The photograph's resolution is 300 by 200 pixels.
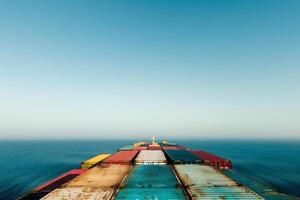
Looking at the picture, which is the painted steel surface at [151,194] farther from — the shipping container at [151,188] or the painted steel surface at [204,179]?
the painted steel surface at [204,179]

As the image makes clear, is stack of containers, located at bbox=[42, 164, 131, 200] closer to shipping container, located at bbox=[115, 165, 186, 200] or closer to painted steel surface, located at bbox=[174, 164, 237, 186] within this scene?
shipping container, located at bbox=[115, 165, 186, 200]

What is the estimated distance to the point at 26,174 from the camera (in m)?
52.1

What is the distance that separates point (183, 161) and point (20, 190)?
123 feet

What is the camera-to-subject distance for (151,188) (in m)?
14.9

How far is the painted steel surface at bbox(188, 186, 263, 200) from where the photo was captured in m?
12.9

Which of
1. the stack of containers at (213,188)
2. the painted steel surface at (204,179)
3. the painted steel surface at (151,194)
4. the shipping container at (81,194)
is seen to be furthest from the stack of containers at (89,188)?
the painted steel surface at (204,179)

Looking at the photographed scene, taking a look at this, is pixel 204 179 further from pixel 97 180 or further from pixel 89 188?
pixel 89 188

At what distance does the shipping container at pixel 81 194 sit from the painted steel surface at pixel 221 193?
6803mm

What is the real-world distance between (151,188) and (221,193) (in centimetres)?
578

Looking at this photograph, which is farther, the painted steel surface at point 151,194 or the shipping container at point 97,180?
the shipping container at point 97,180

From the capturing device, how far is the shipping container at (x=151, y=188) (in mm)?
13133

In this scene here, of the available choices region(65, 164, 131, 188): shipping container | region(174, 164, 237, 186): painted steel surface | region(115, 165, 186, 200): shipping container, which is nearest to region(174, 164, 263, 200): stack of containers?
region(174, 164, 237, 186): painted steel surface

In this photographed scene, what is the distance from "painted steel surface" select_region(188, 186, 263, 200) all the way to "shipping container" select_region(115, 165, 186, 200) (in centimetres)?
116

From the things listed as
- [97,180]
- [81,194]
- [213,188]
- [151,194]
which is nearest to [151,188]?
[151,194]
